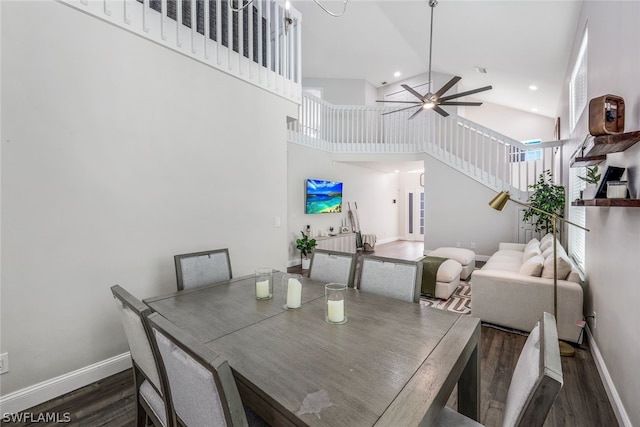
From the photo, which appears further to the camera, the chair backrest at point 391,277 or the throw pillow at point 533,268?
the throw pillow at point 533,268

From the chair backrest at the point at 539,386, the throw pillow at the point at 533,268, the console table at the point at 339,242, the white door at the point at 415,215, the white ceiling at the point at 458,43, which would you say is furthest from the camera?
the white door at the point at 415,215

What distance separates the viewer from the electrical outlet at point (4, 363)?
1.86 meters

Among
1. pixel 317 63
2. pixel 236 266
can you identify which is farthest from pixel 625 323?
pixel 317 63

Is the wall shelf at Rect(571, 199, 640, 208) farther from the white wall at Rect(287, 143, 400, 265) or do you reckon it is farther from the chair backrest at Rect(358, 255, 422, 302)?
the white wall at Rect(287, 143, 400, 265)

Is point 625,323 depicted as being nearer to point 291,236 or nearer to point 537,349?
point 537,349

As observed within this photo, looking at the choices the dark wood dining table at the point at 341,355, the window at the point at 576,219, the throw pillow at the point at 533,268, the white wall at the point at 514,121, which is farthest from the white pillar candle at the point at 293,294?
the white wall at the point at 514,121

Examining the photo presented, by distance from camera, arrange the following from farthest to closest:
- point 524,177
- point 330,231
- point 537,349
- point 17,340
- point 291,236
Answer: point 330,231 → point 524,177 → point 291,236 → point 17,340 → point 537,349

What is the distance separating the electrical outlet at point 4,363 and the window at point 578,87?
5351 millimetres

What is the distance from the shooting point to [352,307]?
177cm

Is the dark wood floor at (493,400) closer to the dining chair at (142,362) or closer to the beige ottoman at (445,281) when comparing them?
the dining chair at (142,362)

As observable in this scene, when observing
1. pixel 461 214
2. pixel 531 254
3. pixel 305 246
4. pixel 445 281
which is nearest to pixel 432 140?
pixel 461 214

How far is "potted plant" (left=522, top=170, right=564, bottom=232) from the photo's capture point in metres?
5.05

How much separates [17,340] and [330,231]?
5.76 metres

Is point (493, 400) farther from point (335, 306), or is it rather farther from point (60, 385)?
point (60, 385)
